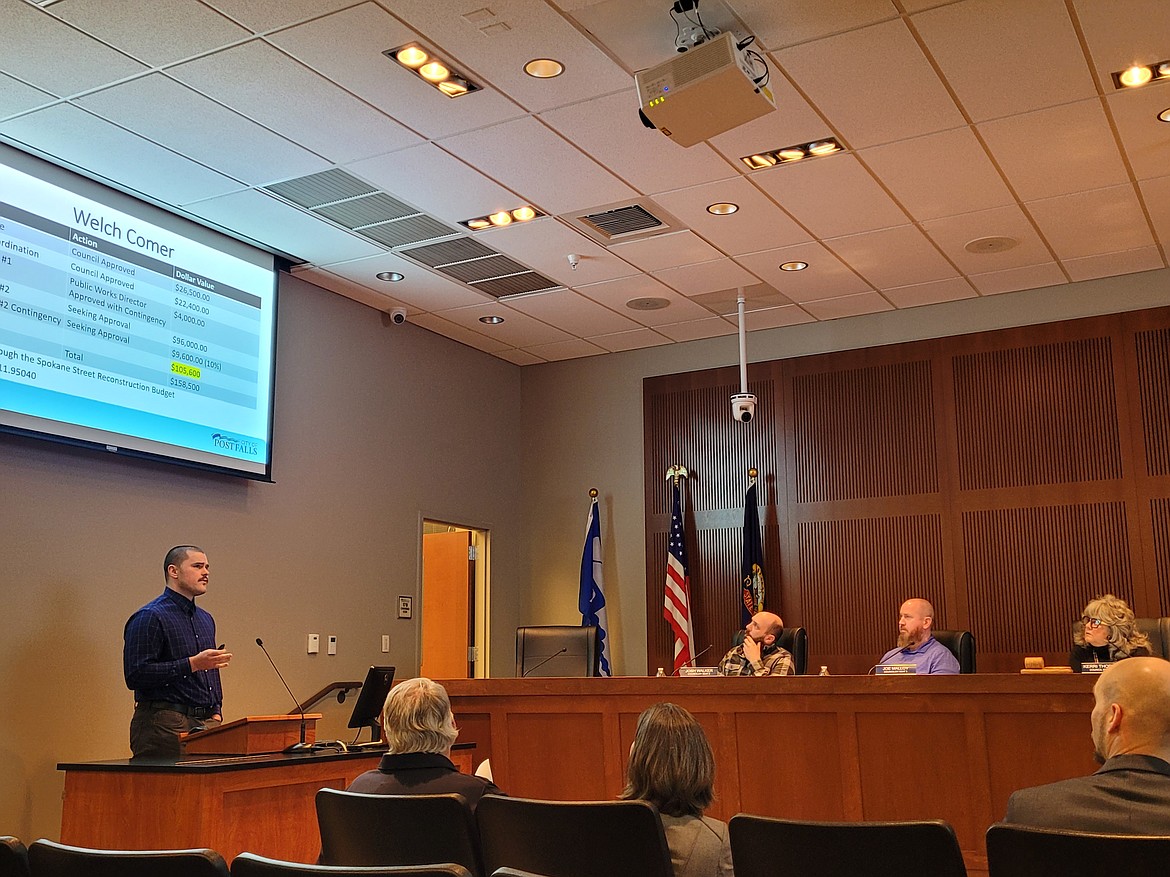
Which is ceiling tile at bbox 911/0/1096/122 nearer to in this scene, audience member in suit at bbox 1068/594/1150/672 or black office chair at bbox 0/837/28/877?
audience member in suit at bbox 1068/594/1150/672

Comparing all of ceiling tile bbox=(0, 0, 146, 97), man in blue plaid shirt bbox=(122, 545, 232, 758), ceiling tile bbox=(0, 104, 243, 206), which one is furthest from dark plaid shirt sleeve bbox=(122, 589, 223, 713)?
ceiling tile bbox=(0, 0, 146, 97)

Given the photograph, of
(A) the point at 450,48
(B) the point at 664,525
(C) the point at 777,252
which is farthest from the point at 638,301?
(A) the point at 450,48

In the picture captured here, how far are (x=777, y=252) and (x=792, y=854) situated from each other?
194 inches

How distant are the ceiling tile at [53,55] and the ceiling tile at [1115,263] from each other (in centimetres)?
531

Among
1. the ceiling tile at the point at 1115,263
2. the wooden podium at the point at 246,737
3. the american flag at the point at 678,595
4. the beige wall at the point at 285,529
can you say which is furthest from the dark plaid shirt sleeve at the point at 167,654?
the ceiling tile at the point at 1115,263

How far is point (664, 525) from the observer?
27.3 feet

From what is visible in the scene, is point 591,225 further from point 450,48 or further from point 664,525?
point 664,525

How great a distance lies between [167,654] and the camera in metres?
5.12

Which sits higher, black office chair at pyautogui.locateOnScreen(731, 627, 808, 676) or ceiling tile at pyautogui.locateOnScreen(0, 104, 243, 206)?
ceiling tile at pyautogui.locateOnScreen(0, 104, 243, 206)

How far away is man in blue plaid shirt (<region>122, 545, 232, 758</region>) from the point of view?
499cm

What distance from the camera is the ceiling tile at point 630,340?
8289 millimetres

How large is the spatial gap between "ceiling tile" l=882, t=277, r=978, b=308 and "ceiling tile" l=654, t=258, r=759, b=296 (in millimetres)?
992

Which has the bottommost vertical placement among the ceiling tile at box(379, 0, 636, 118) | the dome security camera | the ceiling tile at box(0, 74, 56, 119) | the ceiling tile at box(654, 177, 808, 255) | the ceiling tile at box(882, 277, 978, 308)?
the dome security camera

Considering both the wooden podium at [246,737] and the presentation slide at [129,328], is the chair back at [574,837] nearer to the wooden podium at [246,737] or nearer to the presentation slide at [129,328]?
the wooden podium at [246,737]
